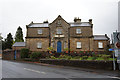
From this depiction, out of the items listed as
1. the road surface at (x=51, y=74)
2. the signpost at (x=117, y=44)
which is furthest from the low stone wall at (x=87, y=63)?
the road surface at (x=51, y=74)

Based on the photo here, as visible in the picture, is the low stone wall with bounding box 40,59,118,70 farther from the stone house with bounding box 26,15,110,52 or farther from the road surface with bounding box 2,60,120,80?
the stone house with bounding box 26,15,110,52

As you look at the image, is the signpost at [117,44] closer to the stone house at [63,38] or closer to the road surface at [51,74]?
the road surface at [51,74]

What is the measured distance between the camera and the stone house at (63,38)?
91.6 feet

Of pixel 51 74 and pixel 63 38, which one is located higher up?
pixel 63 38

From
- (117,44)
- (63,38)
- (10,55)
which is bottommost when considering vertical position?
(10,55)

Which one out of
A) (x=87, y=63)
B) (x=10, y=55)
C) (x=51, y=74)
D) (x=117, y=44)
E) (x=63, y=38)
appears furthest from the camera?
(x=10, y=55)

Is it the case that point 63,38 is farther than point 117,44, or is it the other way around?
point 63,38

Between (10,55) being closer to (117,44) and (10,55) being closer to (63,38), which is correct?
(63,38)

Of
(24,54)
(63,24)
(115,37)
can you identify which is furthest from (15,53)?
(115,37)

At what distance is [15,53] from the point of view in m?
28.9

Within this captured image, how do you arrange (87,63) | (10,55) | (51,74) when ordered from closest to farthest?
(51,74), (87,63), (10,55)

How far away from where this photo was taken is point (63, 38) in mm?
28172

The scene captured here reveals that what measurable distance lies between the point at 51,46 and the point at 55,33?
320 cm

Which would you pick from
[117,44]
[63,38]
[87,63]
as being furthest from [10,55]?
[117,44]
